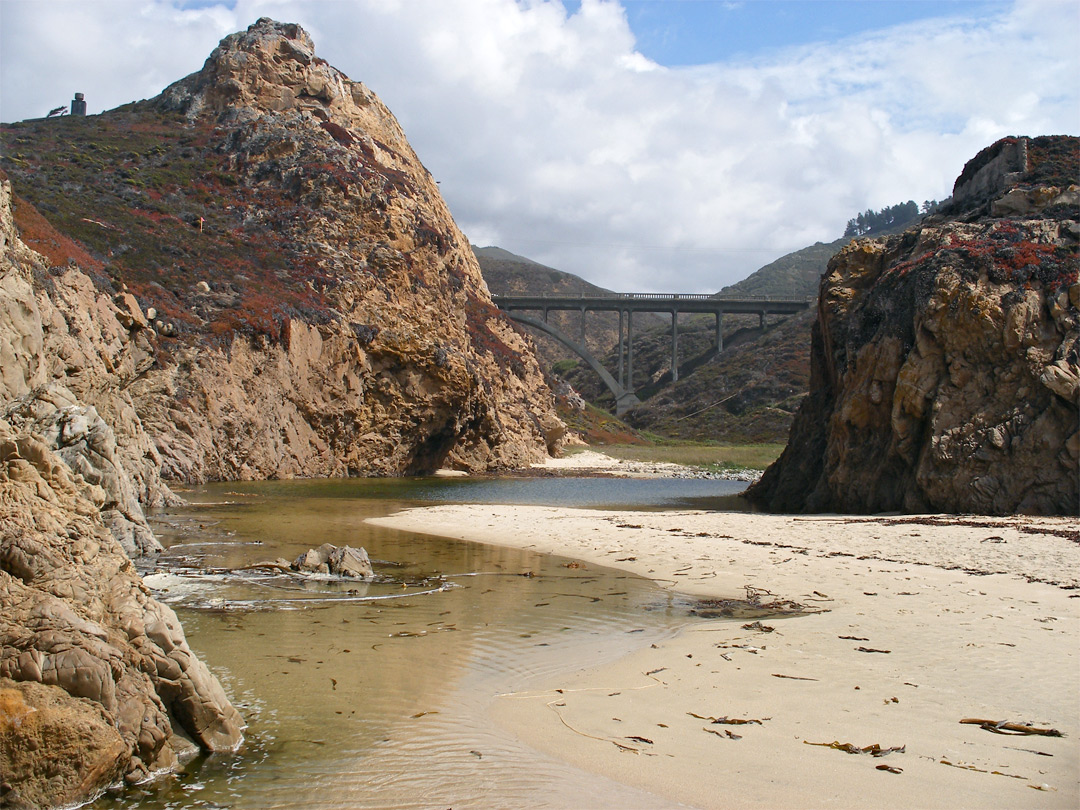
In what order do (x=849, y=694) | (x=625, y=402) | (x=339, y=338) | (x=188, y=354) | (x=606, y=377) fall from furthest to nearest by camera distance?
(x=606, y=377)
(x=625, y=402)
(x=339, y=338)
(x=188, y=354)
(x=849, y=694)

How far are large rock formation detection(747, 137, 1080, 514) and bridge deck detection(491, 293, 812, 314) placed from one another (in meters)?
69.7

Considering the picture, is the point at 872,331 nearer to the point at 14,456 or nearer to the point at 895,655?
the point at 895,655

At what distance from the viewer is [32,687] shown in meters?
4.48

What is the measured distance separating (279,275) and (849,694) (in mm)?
36031

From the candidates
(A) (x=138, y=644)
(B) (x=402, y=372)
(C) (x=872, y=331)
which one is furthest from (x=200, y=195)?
(A) (x=138, y=644)

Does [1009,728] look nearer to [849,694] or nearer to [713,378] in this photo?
[849,694]

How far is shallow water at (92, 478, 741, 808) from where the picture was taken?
4734mm

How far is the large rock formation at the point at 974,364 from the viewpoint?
1711cm

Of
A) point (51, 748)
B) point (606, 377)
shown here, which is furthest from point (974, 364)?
point (606, 377)

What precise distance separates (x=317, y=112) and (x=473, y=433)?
2236cm

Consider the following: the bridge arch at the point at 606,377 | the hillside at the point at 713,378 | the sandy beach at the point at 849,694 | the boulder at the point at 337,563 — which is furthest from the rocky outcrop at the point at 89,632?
the bridge arch at the point at 606,377

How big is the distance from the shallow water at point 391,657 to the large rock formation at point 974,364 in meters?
10.00

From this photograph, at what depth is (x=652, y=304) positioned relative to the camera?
323 ft

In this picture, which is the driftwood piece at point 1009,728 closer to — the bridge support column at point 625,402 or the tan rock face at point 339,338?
the tan rock face at point 339,338
